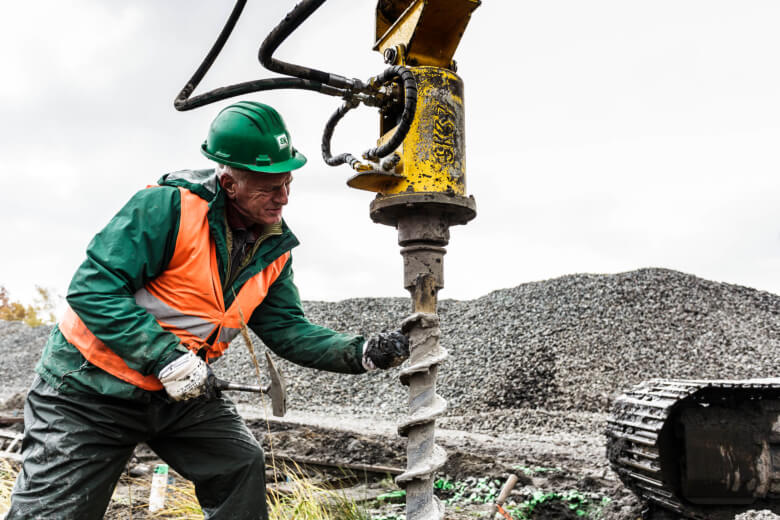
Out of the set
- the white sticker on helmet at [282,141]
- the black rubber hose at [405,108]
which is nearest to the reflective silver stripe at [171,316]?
the white sticker on helmet at [282,141]

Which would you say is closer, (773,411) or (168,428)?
(168,428)

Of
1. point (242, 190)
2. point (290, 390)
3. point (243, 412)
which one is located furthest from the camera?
point (290, 390)

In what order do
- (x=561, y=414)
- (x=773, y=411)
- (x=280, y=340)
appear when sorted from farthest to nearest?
(x=561, y=414) → (x=773, y=411) → (x=280, y=340)

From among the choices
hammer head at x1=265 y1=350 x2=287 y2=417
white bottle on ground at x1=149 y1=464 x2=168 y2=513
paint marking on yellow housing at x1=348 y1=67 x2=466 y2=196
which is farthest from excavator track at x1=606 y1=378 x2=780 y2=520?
white bottle on ground at x1=149 y1=464 x2=168 y2=513

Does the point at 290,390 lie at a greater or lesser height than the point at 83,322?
lesser

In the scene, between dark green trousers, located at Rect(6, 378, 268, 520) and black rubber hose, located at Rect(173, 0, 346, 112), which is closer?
dark green trousers, located at Rect(6, 378, 268, 520)

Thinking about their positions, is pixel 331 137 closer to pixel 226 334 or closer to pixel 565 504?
pixel 226 334

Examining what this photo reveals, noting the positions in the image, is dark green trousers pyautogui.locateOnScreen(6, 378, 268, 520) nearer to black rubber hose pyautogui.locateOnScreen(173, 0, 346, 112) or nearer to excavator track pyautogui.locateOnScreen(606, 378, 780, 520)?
black rubber hose pyautogui.locateOnScreen(173, 0, 346, 112)

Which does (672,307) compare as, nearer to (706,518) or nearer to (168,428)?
(706,518)

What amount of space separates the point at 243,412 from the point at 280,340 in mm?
6860

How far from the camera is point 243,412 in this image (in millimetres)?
9078

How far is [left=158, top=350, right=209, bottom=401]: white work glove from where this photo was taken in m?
1.98

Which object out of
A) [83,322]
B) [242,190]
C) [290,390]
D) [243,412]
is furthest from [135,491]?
[290,390]

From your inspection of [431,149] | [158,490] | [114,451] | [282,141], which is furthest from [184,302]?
[158,490]
